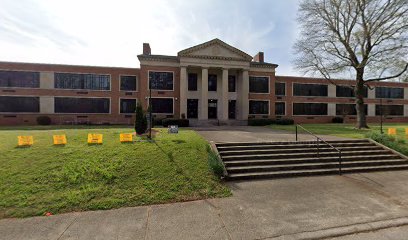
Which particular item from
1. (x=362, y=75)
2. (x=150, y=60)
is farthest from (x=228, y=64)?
(x=362, y=75)

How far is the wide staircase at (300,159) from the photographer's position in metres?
7.94

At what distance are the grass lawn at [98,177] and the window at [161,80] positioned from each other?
61.7 feet

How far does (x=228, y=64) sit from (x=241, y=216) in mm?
24858

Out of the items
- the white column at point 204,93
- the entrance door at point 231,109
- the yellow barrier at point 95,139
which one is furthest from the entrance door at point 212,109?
the yellow barrier at point 95,139

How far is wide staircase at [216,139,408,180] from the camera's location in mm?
7939

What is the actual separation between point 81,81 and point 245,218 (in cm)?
2897

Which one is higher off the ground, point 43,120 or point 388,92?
point 388,92

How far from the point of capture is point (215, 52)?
27.0 meters

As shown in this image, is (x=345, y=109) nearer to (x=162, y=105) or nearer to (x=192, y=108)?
(x=192, y=108)

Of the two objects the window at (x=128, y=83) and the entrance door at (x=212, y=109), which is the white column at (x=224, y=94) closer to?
the entrance door at (x=212, y=109)

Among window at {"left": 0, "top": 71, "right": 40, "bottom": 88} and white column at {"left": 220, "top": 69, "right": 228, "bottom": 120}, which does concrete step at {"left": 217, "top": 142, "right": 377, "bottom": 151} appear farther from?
window at {"left": 0, "top": 71, "right": 40, "bottom": 88}

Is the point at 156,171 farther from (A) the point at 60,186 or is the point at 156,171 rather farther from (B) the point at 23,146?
(B) the point at 23,146

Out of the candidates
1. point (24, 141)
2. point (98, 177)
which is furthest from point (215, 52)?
point (98, 177)

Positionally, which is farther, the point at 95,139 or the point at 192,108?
the point at 192,108
